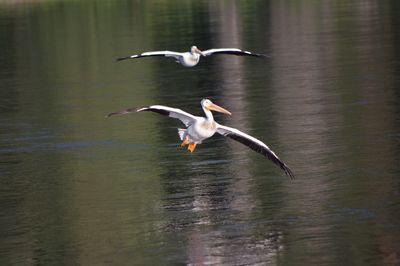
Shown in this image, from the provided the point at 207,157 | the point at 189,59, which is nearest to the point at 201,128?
the point at 207,157

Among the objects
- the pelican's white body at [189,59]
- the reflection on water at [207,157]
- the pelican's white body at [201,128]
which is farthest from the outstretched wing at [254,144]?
the pelican's white body at [189,59]

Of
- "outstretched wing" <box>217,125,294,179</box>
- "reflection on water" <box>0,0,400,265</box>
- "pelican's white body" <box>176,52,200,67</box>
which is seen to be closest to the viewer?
"reflection on water" <box>0,0,400,265</box>

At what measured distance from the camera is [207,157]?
1319 inches

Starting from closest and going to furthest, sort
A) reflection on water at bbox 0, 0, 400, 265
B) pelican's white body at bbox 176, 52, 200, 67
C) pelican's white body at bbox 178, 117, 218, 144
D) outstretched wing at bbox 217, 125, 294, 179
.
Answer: reflection on water at bbox 0, 0, 400, 265 < outstretched wing at bbox 217, 125, 294, 179 < pelican's white body at bbox 178, 117, 218, 144 < pelican's white body at bbox 176, 52, 200, 67

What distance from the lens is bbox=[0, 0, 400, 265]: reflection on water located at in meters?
24.6

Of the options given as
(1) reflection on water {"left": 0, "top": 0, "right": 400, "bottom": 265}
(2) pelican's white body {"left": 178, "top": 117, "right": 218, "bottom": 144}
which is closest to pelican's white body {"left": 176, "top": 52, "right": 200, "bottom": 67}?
(1) reflection on water {"left": 0, "top": 0, "right": 400, "bottom": 265}

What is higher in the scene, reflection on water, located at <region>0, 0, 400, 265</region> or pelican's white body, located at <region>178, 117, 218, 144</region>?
pelican's white body, located at <region>178, 117, 218, 144</region>

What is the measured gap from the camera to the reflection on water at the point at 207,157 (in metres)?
24.6

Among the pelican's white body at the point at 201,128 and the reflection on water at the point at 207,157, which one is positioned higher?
the pelican's white body at the point at 201,128

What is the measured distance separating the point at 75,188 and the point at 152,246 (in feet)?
21.4

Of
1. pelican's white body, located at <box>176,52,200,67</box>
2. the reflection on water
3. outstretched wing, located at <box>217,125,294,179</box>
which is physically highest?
pelican's white body, located at <box>176,52,200,67</box>

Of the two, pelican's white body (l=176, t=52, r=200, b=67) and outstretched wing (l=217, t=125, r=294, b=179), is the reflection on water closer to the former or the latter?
outstretched wing (l=217, t=125, r=294, b=179)

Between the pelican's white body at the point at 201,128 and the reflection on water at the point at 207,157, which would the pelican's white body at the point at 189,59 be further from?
the pelican's white body at the point at 201,128

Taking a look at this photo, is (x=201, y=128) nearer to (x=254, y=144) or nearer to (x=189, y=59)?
(x=254, y=144)
